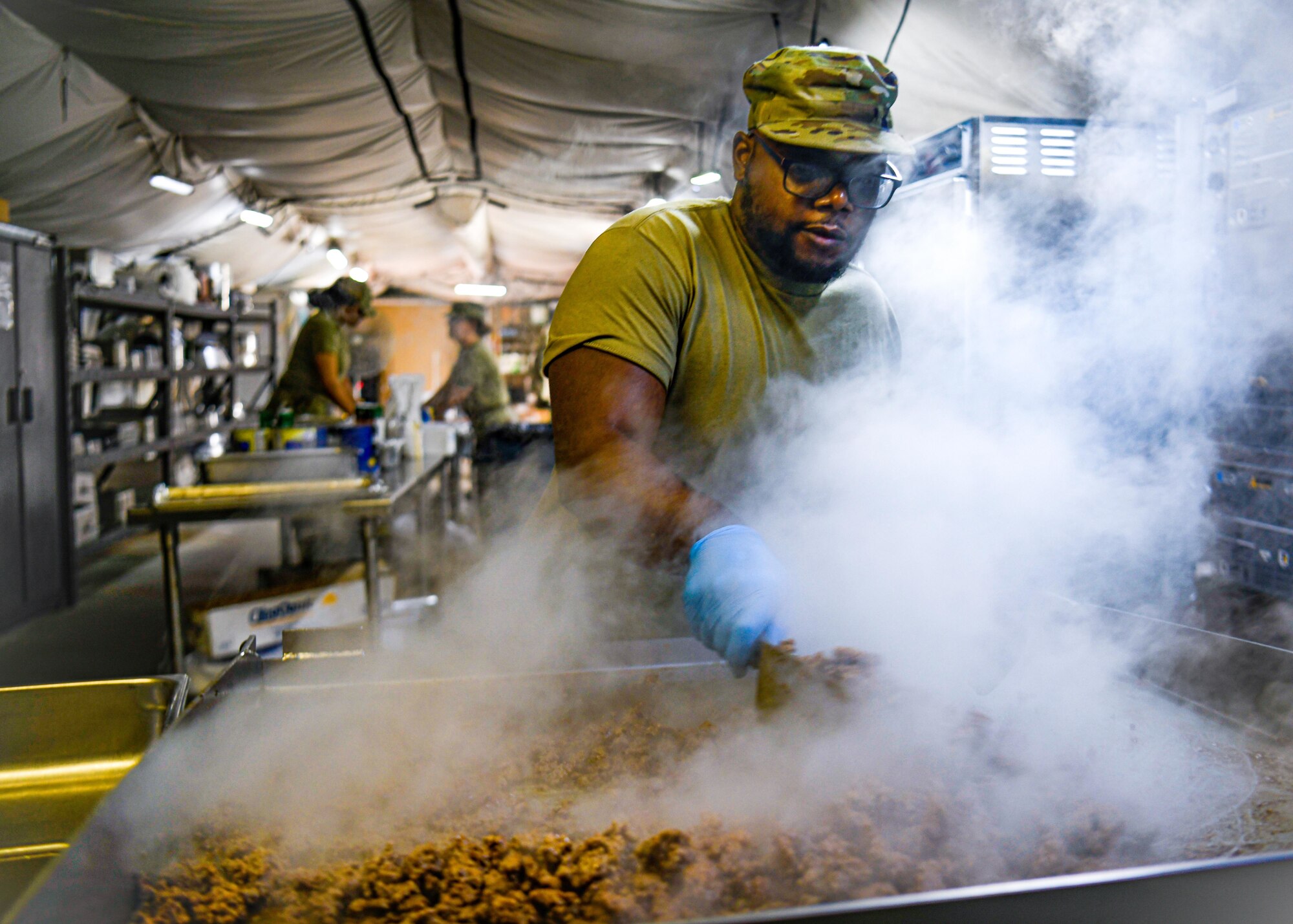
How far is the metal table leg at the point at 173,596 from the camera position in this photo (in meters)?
3.08

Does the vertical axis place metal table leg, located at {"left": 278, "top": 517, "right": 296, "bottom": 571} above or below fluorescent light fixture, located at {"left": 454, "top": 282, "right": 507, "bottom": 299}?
→ below

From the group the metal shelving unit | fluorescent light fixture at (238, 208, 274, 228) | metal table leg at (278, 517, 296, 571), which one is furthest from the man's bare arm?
fluorescent light fixture at (238, 208, 274, 228)

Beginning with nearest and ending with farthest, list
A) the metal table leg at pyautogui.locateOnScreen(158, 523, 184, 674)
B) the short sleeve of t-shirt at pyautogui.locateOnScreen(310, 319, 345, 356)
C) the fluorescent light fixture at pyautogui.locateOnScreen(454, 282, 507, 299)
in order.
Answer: the metal table leg at pyautogui.locateOnScreen(158, 523, 184, 674)
the short sleeve of t-shirt at pyautogui.locateOnScreen(310, 319, 345, 356)
the fluorescent light fixture at pyautogui.locateOnScreen(454, 282, 507, 299)

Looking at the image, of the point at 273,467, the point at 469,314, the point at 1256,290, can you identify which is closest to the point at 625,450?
the point at 1256,290

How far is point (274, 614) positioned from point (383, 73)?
117 inches

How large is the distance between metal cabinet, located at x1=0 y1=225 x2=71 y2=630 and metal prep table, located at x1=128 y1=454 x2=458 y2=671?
5.92ft

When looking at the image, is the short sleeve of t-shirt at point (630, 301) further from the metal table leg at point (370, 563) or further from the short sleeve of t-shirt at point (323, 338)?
the short sleeve of t-shirt at point (323, 338)

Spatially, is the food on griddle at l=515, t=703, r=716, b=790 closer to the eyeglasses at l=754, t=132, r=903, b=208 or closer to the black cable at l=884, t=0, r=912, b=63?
the eyeglasses at l=754, t=132, r=903, b=208

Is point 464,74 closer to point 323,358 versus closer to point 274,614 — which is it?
point 323,358

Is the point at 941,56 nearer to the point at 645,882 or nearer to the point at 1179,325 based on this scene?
the point at 1179,325

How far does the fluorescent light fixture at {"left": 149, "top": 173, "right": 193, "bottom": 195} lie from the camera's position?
588cm

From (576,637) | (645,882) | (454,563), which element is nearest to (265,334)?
(454,563)

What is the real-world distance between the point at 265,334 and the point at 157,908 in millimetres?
12118

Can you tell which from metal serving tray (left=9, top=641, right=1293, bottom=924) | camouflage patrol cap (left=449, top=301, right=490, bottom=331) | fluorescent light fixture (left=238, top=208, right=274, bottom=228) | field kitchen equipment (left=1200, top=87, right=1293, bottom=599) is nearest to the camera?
metal serving tray (left=9, top=641, right=1293, bottom=924)
